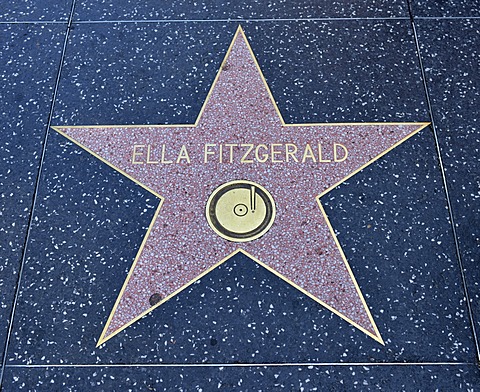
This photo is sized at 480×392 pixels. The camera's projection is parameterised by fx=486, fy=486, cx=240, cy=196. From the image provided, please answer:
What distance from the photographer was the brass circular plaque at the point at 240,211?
200 cm

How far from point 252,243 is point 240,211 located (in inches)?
5.7

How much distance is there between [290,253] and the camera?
6.46 ft

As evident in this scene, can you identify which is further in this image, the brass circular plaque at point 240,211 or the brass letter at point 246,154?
the brass letter at point 246,154

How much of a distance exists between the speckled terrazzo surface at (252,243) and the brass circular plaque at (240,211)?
0.43ft

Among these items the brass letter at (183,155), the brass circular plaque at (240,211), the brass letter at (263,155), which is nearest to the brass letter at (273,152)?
the brass letter at (263,155)

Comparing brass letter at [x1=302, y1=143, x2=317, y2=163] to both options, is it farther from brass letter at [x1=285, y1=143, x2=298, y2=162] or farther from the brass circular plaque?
the brass circular plaque

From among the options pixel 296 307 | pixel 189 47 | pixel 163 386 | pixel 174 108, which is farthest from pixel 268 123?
pixel 163 386

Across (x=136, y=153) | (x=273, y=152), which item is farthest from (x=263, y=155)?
(x=136, y=153)

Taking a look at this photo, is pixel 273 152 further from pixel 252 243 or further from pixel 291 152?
pixel 252 243

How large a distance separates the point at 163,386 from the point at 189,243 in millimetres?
550

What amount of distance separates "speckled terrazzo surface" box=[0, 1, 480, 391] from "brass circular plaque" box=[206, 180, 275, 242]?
130 mm

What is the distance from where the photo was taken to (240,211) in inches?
80.1

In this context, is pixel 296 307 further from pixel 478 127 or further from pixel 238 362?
pixel 478 127

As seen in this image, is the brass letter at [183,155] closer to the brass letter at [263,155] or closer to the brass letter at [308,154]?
the brass letter at [263,155]
